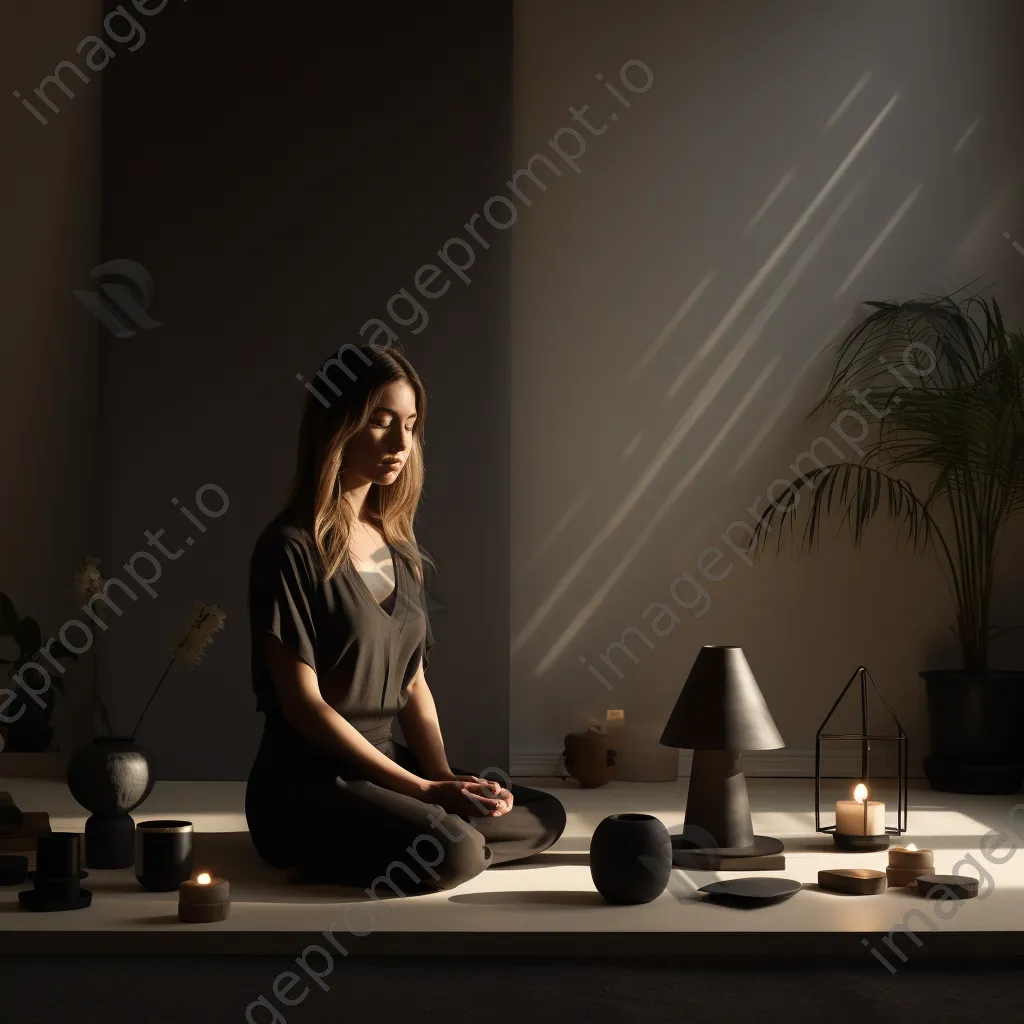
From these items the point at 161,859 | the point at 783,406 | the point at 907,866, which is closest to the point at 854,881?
the point at 907,866

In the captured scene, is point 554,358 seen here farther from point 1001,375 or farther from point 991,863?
point 991,863

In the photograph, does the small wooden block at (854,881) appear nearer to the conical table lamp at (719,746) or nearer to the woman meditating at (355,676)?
the conical table lamp at (719,746)

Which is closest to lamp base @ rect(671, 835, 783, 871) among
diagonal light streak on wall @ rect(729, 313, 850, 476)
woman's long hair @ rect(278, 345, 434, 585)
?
woman's long hair @ rect(278, 345, 434, 585)

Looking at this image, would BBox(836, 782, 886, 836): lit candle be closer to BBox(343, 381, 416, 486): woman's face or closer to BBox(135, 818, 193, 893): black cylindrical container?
BBox(343, 381, 416, 486): woman's face

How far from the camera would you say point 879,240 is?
4.04 meters

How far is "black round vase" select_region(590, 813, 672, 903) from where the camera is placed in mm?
2326

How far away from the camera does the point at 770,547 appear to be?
13.2ft

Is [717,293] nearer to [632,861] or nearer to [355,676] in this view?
[355,676]

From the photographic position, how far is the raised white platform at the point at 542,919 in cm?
213

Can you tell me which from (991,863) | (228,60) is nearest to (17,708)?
(228,60)

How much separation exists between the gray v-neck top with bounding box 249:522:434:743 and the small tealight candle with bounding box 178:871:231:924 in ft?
1.34
